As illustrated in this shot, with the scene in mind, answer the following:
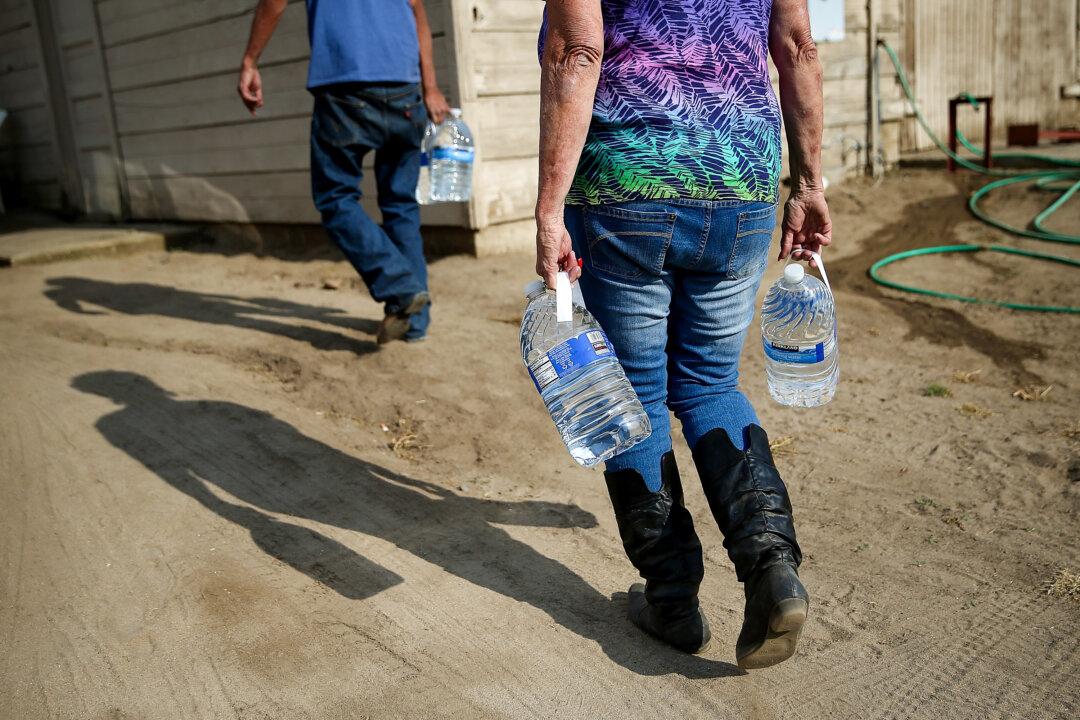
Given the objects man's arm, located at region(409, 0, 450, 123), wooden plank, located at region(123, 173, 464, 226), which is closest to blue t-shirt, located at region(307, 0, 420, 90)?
man's arm, located at region(409, 0, 450, 123)

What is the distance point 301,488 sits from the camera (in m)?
3.61

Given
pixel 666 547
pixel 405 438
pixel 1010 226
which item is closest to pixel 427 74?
pixel 405 438

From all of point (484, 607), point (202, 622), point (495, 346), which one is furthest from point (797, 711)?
point (495, 346)

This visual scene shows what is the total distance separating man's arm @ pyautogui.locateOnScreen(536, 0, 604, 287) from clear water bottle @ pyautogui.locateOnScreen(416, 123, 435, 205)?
9.06 ft

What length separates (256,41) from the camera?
4.58 metres

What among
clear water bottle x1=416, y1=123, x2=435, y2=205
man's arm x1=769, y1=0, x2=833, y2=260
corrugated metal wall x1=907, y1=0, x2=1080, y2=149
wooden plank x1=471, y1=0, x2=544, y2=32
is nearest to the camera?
man's arm x1=769, y1=0, x2=833, y2=260

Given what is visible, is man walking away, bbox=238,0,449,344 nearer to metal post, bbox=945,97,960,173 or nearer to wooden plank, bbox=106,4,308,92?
wooden plank, bbox=106,4,308,92

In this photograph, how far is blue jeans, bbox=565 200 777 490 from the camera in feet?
7.30

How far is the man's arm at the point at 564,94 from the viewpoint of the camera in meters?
2.10

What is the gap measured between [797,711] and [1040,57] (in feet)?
35.4

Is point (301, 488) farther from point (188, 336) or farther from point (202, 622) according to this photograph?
point (188, 336)

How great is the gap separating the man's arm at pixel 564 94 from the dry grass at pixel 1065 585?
1.80 m

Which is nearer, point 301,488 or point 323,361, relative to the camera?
point 301,488

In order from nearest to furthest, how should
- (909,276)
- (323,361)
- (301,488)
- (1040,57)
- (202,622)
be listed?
(202,622) → (301,488) → (323,361) → (909,276) → (1040,57)
